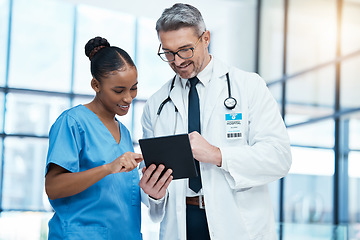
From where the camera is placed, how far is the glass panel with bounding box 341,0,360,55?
604cm

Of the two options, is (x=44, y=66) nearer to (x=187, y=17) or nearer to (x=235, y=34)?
(x=235, y=34)

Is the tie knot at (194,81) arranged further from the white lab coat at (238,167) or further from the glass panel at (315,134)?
the glass panel at (315,134)

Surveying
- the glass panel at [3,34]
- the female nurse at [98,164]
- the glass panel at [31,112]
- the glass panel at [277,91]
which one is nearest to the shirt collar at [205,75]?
the female nurse at [98,164]

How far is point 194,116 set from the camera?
199 cm

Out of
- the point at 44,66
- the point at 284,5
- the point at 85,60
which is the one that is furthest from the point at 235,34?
the point at 44,66

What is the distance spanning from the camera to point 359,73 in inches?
235

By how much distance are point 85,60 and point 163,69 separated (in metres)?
1.38

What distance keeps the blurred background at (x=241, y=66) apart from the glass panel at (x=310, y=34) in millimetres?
16

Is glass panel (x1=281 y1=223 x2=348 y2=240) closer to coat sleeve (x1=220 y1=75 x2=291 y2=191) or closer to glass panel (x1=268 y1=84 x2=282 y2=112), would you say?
coat sleeve (x1=220 y1=75 x2=291 y2=191)

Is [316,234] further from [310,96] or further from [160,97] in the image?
[310,96]

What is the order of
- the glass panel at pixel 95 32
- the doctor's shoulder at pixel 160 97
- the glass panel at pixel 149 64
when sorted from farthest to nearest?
the glass panel at pixel 149 64, the glass panel at pixel 95 32, the doctor's shoulder at pixel 160 97

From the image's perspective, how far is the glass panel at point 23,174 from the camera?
783cm

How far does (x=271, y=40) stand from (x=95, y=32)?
3.06 m

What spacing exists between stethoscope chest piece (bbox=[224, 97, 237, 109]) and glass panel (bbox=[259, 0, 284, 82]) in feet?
19.7
